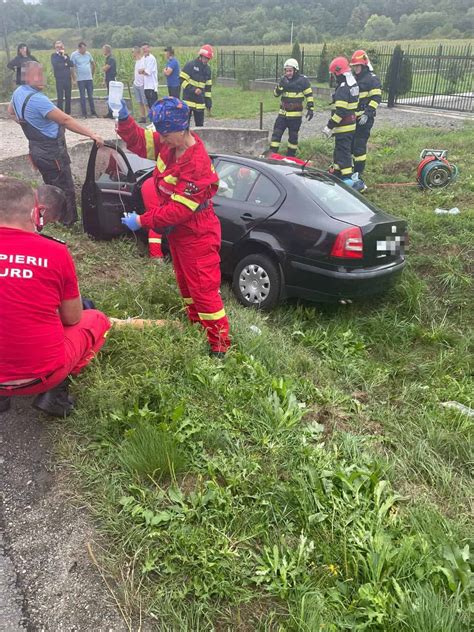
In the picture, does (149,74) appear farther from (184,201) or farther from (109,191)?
(184,201)

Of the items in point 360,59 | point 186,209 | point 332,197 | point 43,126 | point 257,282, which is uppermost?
point 360,59

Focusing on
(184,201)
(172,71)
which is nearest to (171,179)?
(184,201)

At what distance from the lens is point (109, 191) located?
584cm

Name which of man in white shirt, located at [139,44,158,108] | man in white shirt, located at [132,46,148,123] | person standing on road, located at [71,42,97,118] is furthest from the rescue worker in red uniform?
person standing on road, located at [71,42,97,118]

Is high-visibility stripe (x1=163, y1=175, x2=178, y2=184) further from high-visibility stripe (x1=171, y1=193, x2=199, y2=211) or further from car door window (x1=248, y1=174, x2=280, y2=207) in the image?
car door window (x1=248, y1=174, x2=280, y2=207)

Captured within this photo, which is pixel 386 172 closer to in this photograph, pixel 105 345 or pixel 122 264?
pixel 122 264

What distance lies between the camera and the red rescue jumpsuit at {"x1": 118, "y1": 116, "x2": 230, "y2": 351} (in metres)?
3.52

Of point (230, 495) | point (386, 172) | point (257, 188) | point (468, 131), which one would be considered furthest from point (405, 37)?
point (230, 495)

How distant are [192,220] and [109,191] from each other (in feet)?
8.46

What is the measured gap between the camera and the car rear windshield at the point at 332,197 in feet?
15.8

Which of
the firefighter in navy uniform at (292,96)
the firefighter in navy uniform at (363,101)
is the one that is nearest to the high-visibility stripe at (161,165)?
the firefighter in navy uniform at (363,101)

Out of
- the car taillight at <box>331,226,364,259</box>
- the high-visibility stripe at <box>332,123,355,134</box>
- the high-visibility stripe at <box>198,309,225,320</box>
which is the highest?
the high-visibility stripe at <box>332,123,355,134</box>

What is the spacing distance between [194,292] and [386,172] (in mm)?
7294

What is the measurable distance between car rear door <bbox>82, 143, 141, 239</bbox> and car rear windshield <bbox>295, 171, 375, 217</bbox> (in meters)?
2.08
